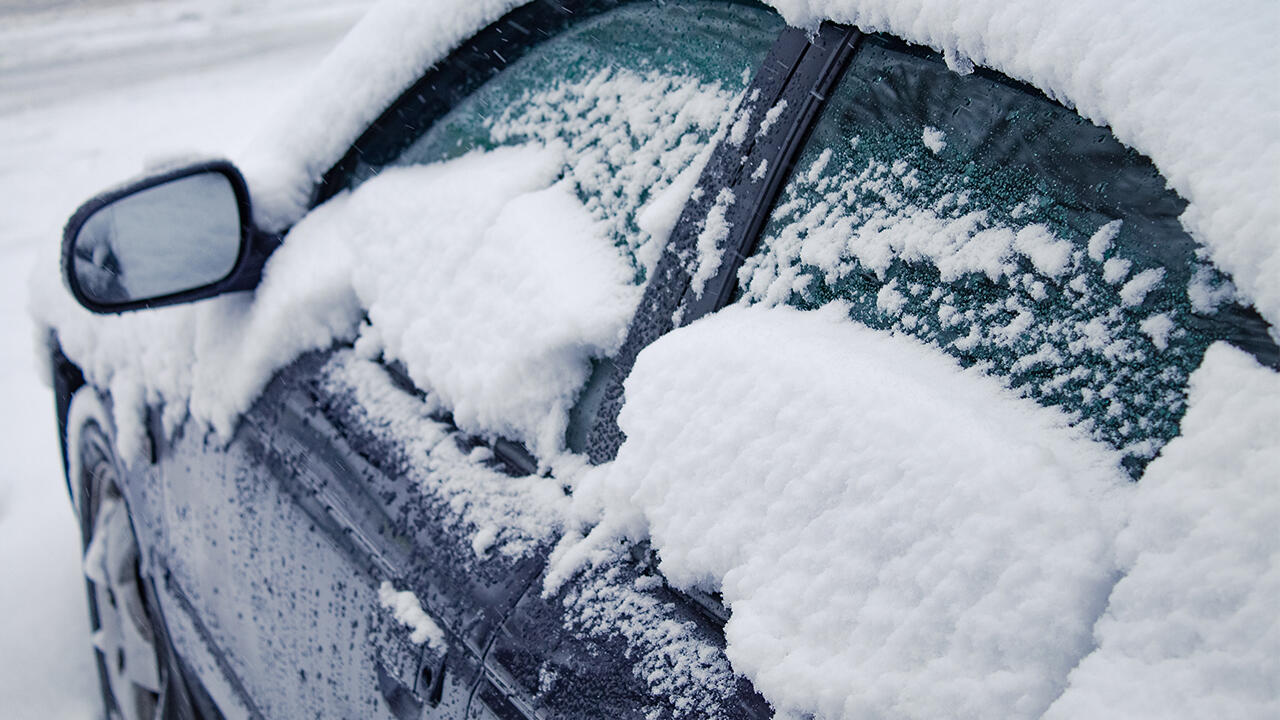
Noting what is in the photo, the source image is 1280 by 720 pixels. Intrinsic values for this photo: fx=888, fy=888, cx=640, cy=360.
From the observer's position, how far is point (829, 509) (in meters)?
0.90

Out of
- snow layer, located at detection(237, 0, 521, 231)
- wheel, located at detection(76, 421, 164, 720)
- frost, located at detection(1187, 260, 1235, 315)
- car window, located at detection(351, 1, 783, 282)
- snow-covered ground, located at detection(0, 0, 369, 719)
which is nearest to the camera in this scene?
frost, located at detection(1187, 260, 1235, 315)

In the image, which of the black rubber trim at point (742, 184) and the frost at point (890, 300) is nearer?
the frost at point (890, 300)

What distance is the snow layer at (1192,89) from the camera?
67 cm

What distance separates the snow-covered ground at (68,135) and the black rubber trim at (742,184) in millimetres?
1380

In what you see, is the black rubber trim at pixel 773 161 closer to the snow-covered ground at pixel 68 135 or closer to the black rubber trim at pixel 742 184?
the black rubber trim at pixel 742 184

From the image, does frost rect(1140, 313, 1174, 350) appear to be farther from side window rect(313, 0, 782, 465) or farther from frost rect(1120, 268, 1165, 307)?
side window rect(313, 0, 782, 465)

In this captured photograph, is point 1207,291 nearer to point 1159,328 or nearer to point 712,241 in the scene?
point 1159,328

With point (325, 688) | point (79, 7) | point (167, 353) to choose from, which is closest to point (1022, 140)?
point (325, 688)

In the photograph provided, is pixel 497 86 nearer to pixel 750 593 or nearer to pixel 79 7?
pixel 750 593

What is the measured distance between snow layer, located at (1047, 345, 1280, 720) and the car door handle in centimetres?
90

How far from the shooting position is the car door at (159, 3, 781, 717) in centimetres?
124

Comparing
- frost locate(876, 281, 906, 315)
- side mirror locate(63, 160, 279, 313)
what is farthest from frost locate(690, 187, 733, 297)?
side mirror locate(63, 160, 279, 313)

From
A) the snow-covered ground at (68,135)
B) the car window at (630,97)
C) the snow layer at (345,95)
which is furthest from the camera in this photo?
the snow-covered ground at (68,135)

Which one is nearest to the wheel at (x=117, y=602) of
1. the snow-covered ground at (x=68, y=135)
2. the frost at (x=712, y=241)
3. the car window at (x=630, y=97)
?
the snow-covered ground at (x=68, y=135)
